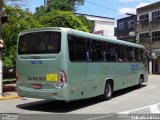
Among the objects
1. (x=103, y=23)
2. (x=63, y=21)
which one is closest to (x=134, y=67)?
(x=63, y=21)

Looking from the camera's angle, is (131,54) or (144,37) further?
(144,37)

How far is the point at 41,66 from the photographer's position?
13.3 meters

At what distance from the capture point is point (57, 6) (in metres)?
41.4

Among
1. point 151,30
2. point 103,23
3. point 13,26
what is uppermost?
point 103,23

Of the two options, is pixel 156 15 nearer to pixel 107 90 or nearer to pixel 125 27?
pixel 125 27

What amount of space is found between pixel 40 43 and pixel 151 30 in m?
42.7

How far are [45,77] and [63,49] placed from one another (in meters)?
1.25

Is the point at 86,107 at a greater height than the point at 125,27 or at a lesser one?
lesser

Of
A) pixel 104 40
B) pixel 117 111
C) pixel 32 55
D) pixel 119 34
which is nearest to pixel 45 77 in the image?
pixel 32 55

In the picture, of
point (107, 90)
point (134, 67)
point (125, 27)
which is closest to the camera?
point (107, 90)

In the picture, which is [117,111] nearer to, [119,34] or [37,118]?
[37,118]

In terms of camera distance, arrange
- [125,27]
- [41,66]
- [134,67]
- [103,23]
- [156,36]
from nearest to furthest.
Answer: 1. [41,66]
2. [134,67]
3. [156,36]
4. [125,27]
5. [103,23]

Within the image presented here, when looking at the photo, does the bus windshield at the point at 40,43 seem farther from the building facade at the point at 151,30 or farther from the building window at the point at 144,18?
the building window at the point at 144,18

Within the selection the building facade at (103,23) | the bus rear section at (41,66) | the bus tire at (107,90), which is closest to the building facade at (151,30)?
the building facade at (103,23)
